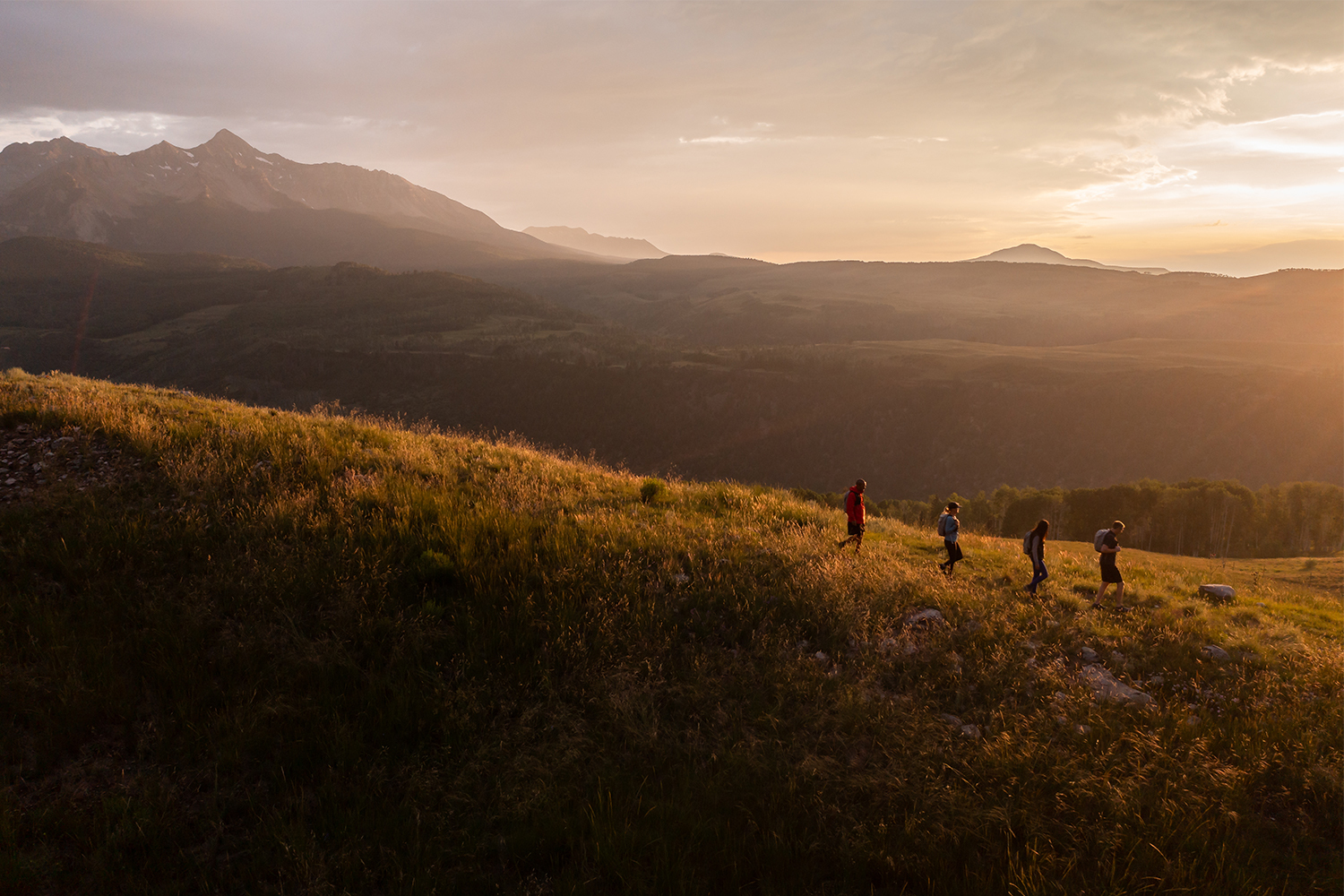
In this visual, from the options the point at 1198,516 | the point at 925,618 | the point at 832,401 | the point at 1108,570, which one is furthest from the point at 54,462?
the point at 832,401

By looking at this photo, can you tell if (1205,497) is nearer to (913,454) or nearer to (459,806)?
(913,454)

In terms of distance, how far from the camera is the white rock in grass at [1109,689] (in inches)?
231

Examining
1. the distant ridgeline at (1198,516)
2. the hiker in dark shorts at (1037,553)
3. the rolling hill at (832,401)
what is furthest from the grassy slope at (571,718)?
the rolling hill at (832,401)

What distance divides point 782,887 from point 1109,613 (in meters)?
6.89

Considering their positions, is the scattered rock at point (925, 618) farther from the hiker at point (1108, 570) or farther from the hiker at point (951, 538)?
the hiker at point (1108, 570)

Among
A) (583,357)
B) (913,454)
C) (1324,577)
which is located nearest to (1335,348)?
(913,454)

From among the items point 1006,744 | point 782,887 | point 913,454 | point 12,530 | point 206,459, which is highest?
point 206,459

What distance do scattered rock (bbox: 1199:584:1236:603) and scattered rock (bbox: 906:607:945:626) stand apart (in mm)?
6668

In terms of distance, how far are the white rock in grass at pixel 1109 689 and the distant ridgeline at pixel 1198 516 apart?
63.4 metres

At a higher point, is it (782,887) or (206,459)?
(206,459)

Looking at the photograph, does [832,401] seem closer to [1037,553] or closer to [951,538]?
[951,538]

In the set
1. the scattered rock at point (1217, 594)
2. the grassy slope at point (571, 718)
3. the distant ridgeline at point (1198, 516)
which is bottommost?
the distant ridgeline at point (1198, 516)

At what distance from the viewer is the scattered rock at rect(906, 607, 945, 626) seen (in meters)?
6.89

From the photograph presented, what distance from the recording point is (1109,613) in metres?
8.34
